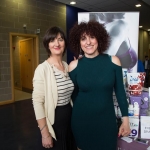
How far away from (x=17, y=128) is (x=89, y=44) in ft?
8.55

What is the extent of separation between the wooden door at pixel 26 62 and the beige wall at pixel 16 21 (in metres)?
0.68

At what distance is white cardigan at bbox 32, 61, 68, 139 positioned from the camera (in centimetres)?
111

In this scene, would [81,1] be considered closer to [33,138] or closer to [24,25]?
[24,25]

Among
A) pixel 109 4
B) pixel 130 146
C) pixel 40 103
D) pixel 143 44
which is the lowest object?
pixel 130 146

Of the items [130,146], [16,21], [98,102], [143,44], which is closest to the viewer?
[98,102]

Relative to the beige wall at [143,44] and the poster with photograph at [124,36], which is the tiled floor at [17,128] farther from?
the beige wall at [143,44]

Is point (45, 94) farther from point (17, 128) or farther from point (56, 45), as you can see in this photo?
point (17, 128)

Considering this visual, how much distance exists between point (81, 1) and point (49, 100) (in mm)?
5555

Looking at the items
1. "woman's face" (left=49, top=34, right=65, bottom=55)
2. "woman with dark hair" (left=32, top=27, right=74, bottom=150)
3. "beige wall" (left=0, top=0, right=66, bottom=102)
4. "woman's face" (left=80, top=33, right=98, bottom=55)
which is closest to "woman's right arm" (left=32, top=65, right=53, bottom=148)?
"woman with dark hair" (left=32, top=27, right=74, bottom=150)

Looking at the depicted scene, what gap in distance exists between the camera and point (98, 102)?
1102 mm

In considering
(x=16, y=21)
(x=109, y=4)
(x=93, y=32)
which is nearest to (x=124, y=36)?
(x=93, y=32)

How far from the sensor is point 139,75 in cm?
147

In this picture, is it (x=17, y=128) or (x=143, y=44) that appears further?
(x=143, y=44)

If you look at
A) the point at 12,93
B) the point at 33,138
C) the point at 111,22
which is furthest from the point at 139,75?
the point at 12,93
